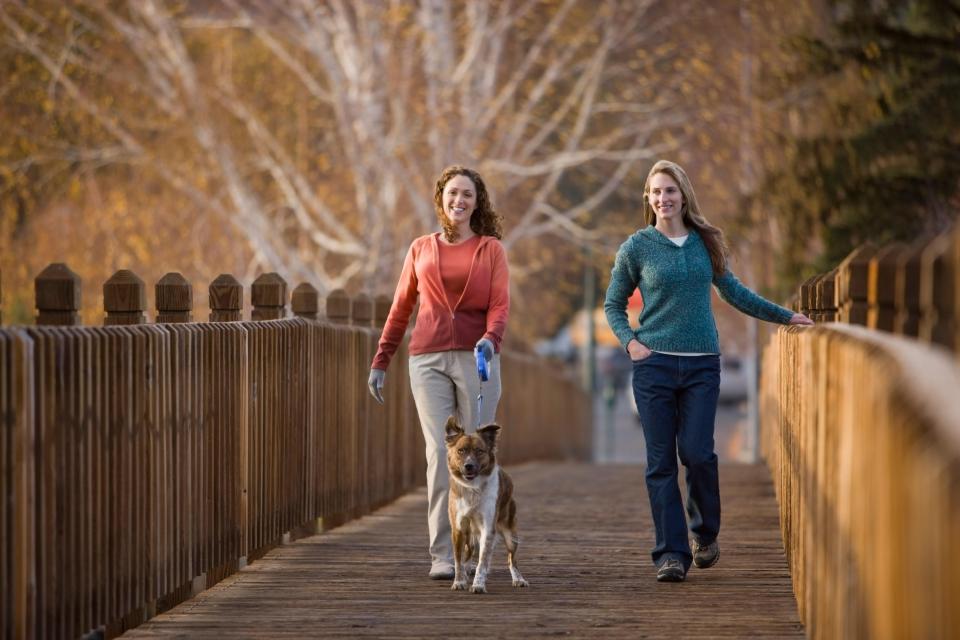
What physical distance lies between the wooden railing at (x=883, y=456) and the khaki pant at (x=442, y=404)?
1.99m

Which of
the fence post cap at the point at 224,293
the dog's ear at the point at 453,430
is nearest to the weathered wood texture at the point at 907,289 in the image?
the dog's ear at the point at 453,430

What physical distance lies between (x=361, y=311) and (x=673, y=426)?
15.2ft

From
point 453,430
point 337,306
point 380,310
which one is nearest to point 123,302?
point 453,430

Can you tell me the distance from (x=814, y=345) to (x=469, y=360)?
2.68m

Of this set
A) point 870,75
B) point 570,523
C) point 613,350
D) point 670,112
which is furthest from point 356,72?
point 613,350

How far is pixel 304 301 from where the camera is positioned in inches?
448

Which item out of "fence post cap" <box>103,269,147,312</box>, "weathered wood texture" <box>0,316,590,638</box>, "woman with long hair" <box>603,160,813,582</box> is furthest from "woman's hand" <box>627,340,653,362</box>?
"fence post cap" <box>103,269,147,312</box>

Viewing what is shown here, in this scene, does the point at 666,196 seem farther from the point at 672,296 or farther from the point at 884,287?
the point at 884,287

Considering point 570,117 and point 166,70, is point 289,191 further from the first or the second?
point 570,117

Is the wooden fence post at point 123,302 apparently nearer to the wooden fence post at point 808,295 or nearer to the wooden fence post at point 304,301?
the wooden fence post at point 808,295

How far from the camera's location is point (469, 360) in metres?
9.20

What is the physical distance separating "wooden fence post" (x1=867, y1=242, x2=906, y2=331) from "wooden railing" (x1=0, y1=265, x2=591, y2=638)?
2.69m

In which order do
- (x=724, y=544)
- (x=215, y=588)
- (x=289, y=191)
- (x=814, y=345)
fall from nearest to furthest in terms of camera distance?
(x=814, y=345) < (x=215, y=588) < (x=724, y=544) < (x=289, y=191)

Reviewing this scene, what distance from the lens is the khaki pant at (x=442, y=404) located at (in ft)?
30.2
